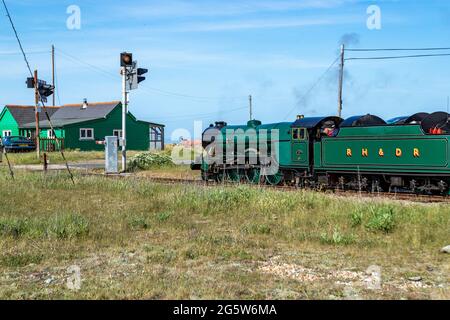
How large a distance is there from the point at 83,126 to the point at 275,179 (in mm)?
34847

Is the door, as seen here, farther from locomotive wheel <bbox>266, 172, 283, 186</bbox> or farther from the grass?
the grass

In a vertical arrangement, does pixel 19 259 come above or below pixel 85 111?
below

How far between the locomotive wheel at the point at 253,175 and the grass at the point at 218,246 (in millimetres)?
6230

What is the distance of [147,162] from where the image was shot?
27.8 m

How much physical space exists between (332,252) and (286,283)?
1.93 m

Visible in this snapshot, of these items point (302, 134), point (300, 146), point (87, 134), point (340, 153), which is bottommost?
point (340, 153)

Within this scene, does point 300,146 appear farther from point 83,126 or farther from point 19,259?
point 83,126

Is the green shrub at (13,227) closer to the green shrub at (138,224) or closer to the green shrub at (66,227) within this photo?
the green shrub at (66,227)

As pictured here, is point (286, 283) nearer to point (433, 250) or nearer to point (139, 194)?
point (433, 250)

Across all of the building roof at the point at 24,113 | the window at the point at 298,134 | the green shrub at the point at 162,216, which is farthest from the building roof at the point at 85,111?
the green shrub at the point at 162,216

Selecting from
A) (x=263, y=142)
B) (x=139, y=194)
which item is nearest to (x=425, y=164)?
(x=263, y=142)

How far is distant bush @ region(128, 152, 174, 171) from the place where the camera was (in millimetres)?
27406

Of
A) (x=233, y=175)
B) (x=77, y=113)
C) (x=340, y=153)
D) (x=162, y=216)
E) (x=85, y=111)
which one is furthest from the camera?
(x=77, y=113)

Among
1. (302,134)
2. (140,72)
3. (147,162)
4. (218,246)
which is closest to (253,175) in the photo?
(302,134)
